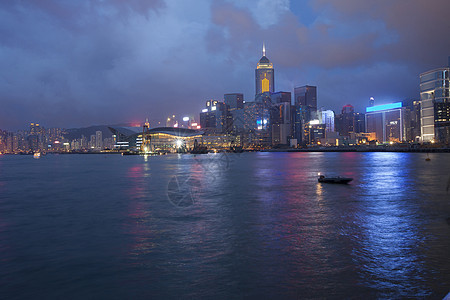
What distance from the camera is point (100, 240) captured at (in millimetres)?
17703

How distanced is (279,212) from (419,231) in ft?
31.2

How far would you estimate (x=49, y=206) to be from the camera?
29625mm

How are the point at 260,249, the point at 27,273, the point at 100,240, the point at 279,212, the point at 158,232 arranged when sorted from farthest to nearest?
the point at 279,212 < the point at 158,232 < the point at 100,240 < the point at 260,249 < the point at 27,273

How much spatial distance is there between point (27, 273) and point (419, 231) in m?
19.9

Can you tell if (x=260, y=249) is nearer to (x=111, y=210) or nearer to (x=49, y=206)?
(x=111, y=210)

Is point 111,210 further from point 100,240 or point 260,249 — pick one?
point 260,249

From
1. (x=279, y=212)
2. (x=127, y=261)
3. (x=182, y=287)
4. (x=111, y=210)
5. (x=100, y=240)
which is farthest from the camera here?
(x=111, y=210)

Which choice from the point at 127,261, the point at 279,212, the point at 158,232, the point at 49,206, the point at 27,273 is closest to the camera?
the point at 27,273

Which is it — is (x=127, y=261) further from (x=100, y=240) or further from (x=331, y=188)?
(x=331, y=188)

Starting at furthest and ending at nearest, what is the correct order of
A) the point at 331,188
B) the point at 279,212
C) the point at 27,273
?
the point at 331,188 < the point at 279,212 < the point at 27,273

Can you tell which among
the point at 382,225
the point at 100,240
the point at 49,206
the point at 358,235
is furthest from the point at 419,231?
the point at 49,206

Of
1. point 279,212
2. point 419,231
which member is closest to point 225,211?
point 279,212

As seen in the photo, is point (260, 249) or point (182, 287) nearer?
point (182, 287)

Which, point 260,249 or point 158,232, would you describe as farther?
point 158,232
